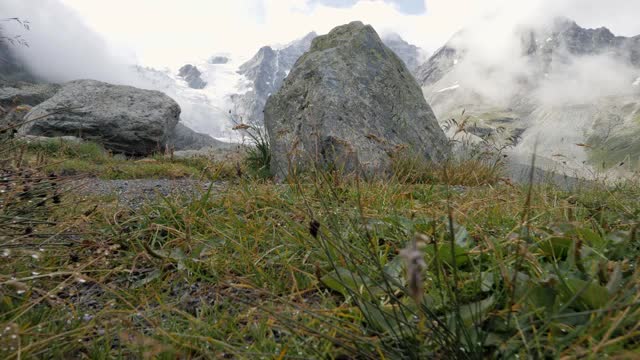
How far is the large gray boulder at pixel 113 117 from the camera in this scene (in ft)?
44.4

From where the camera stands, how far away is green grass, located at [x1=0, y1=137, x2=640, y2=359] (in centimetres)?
113

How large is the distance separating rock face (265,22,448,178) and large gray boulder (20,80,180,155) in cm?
771

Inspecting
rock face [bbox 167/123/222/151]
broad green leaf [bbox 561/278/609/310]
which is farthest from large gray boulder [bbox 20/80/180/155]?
broad green leaf [bbox 561/278/609/310]

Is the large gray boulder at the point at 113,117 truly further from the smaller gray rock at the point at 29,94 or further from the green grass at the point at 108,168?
the smaller gray rock at the point at 29,94

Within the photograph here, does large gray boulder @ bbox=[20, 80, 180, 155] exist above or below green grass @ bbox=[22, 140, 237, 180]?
above

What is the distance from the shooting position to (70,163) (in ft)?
28.8

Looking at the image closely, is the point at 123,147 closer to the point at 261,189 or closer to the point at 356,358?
the point at 261,189

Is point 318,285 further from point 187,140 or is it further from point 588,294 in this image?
point 187,140

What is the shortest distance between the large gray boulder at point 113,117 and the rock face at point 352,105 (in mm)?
7712

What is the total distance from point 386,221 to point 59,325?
1613 millimetres

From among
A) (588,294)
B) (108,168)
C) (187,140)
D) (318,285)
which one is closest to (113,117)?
(108,168)

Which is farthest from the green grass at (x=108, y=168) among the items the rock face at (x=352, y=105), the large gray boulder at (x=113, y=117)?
the large gray boulder at (x=113, y=117)

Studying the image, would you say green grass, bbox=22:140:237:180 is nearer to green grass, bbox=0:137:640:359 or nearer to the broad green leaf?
green grass, bbox=0:137:640:359

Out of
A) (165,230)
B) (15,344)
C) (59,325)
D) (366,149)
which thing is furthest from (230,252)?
(366,149)
